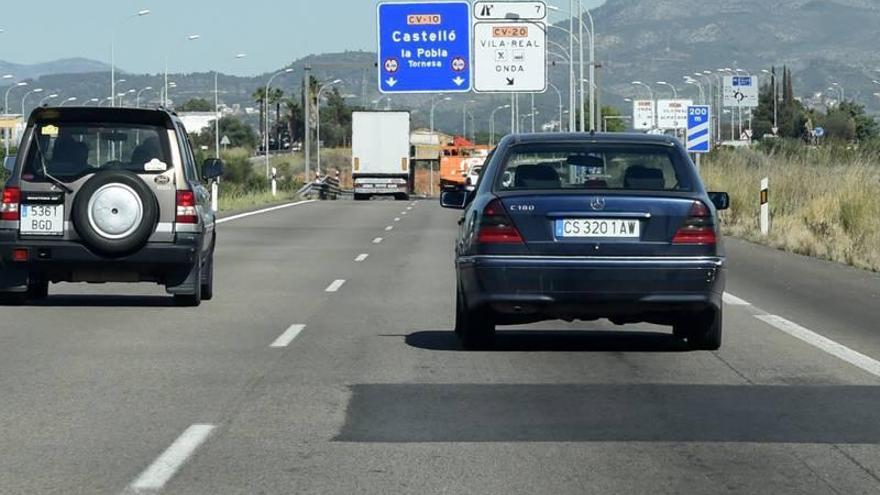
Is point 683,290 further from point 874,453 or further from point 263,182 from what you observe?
point 263,182

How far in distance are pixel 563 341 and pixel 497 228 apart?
1892 millimetres

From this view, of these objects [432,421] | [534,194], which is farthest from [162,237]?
[432,421]

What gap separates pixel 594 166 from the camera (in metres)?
13.8

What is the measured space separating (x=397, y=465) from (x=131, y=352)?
538 centimetres

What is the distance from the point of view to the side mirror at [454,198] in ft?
50.3

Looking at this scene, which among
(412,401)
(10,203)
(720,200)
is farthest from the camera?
(10,203)

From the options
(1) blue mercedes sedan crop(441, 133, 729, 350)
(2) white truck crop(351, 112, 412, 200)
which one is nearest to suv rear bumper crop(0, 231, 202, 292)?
(1) blue mercedes sedan crop(441, 133, 729, 350)

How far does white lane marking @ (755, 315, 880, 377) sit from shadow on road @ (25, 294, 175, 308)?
580cm

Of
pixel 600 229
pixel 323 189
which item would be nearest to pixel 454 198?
pixel 600 229

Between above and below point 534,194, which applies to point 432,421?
below

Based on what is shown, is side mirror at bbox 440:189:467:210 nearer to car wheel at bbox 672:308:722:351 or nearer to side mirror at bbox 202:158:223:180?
car wheel at bbox 672:308:722:351

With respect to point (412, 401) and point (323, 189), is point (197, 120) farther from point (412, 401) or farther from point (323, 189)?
point (412, 401)

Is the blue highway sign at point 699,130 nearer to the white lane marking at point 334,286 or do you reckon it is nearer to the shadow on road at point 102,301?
the white lane marking at point 334,286

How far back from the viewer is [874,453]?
8.93 m
